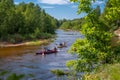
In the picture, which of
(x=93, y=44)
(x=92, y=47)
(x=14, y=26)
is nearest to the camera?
(x=93, y=44)

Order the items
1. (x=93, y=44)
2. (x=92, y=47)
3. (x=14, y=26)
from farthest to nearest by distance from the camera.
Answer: (x=14, y=26) < (x=92, y=47) < (x=93, y=44)

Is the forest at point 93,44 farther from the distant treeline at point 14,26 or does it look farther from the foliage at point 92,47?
the distant treeline at point 14,26

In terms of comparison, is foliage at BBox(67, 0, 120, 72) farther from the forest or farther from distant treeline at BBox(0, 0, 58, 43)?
distant treeline at BBox(0, 0, 58, 43)

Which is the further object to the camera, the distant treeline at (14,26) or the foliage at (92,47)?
the distant treeline at (14,26)

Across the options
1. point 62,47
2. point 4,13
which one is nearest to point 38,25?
point 4,13

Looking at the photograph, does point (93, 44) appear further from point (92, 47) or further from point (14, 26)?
point (14, 26)

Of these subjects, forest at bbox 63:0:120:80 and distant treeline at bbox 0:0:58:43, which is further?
distant treeline at bbox 0:0:58:43

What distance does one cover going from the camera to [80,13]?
17.5 meters

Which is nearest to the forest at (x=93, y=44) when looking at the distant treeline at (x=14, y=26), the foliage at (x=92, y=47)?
the foliage at (x=92, y=47)

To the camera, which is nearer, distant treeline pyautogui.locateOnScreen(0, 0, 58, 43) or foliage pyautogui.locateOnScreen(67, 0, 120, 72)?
foliage pyautogui.locateOnScreen(67, 0, 120, 72)

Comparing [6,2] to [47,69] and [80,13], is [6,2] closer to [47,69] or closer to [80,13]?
[47,69]

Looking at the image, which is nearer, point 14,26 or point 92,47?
point 92,47

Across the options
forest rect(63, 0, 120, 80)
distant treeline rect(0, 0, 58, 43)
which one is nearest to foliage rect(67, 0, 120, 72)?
forest rect(63, 0, 120, 80)

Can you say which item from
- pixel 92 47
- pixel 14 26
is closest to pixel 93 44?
pixel 92 47
